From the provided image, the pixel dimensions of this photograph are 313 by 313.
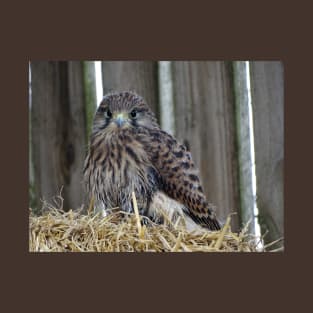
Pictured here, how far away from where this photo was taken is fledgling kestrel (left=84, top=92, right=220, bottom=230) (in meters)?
4.76

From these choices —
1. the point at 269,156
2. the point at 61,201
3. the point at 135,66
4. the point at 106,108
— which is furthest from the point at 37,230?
the point at 269,156

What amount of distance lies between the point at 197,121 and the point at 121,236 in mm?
962

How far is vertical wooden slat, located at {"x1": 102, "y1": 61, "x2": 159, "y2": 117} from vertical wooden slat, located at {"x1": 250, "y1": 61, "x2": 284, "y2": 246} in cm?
70

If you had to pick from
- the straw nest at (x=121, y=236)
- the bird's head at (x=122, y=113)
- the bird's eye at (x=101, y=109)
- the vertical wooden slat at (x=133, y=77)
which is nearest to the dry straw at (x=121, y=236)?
the straw nest at (x=121, y=236)

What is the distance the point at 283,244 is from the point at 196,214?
2.03 ft

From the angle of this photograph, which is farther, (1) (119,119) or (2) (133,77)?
(2) (133,77)

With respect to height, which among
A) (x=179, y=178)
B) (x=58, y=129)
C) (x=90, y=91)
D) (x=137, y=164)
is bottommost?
(x=179, y=178)

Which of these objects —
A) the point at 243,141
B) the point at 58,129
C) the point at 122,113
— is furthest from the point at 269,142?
the point at 58,129

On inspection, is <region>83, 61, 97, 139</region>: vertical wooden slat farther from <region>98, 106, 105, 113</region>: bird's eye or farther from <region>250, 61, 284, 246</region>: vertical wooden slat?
<region>250, 61, 284, 246</region>: vertical wooden slat

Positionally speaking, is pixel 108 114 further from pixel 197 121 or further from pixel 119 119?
pixel 197 121

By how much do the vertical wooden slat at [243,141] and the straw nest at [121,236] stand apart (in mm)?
261

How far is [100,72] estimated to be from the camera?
16.2 ft

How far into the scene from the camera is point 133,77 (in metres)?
4.93

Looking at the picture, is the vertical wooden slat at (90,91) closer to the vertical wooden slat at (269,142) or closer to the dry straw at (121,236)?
the dry straw at (121,236)
